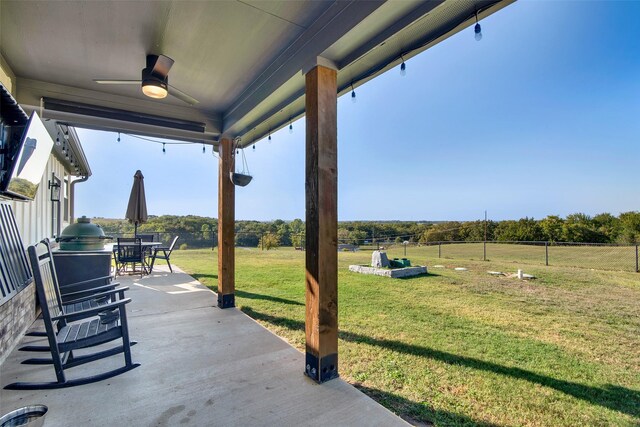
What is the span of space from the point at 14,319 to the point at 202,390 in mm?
2100

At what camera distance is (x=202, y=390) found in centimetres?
198

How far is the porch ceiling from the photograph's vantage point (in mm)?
1804

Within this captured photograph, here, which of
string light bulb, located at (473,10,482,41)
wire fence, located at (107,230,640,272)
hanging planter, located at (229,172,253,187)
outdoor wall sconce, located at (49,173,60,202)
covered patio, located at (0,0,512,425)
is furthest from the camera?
wire fence, located at (107,230,640,272)

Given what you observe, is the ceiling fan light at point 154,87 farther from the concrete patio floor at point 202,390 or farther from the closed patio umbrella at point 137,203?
the closed patio umbrella at point 137,203

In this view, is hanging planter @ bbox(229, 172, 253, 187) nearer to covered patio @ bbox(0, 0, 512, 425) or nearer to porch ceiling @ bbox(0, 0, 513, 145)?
porch ceiling @ bbox(0, 0, 513, 145)

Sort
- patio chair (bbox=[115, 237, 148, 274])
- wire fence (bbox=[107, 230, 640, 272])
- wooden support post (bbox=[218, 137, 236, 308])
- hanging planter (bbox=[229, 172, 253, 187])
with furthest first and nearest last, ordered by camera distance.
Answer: wire fence (bbox=[107, 230, 640, 272])
patio chair (bbox=[115, 237, 148, 274])
wooden support post (bbox=[218, 137, 236, 308])
hanging planter (bbox=[229, 172, 253, 187])

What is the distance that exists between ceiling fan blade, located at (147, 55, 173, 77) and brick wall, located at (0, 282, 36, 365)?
227cm

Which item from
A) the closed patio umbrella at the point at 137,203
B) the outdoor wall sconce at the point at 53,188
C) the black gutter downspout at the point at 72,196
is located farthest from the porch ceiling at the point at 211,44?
the black gutter downspout at the point at 72,196

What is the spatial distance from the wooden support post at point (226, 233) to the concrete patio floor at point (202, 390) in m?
0.82

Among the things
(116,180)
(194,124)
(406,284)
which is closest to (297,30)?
(194,124)

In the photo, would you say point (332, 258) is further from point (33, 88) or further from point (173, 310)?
point (33, 88)

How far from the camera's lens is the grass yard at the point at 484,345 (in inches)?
73.6

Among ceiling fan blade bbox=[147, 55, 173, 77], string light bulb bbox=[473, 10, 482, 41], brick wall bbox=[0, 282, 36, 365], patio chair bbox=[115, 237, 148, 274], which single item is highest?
ceiling fan blade bbox=[147, 55, 173, 77]

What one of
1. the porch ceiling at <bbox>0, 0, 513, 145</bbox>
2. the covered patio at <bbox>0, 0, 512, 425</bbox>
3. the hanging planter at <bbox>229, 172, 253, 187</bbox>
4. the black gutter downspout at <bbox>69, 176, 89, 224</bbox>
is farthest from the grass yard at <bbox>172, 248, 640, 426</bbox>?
the black gutter downspout at <bbox>69, 176, 89, 224</bbox>
